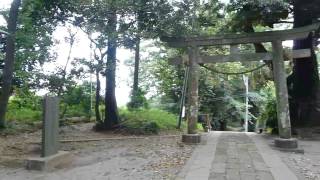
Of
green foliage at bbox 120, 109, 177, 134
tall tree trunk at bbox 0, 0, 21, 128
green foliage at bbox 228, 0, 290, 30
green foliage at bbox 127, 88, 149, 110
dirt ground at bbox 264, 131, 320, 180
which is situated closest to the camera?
dirt ground at bbox 264, 131, 320, 180

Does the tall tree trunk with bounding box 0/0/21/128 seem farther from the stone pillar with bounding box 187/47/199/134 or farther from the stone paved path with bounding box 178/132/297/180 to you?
the stone paved path with bounding box 178/132/297/180

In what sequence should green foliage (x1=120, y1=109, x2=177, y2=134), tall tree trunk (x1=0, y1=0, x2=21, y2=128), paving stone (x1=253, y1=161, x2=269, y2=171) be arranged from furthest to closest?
green foliage (x1=120, y1=109, x2=177, y2=134), tall tree trunk (x1=0, y1=0, x2=21, y2=128), paving stone (x1=253, y1=161, x2=269, y2=171)

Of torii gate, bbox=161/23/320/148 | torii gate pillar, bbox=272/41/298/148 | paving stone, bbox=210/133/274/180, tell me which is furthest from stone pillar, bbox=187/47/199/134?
torii gate pillar, bbox=272/41/298/148

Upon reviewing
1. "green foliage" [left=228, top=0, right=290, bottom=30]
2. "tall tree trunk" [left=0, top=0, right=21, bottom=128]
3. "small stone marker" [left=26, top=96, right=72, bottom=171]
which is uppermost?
"green foliage" [left=228, top=0, right=290, bottom=30]

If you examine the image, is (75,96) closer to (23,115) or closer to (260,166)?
(260,166)

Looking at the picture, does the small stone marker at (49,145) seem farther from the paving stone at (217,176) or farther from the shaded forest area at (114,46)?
the paving stone at (217,176)

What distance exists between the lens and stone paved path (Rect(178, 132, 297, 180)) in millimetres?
6820

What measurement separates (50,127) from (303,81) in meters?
11.1

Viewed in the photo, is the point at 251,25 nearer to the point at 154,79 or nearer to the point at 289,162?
the point at 289,162

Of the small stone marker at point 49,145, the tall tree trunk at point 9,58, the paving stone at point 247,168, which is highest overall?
the tall tree trunk at point 9,58

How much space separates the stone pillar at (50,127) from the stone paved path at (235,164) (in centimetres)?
308

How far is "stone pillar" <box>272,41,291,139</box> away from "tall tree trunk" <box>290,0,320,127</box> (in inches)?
160

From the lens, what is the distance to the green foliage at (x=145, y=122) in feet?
47.2

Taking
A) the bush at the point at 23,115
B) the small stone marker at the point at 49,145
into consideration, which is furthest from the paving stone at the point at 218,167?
the bush at the point at 23,115
